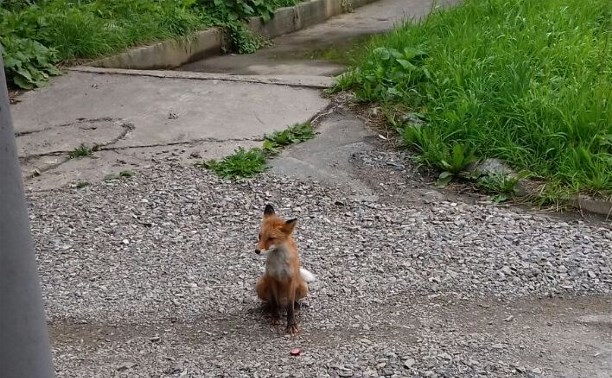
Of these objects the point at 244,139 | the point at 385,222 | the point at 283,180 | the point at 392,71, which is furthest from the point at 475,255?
the point at 392,71

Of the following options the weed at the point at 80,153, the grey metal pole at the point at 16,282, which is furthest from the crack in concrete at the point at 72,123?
the grey metal pole at the point at 16,282

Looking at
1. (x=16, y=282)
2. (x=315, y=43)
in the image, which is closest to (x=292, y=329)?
(x=16, y=282)

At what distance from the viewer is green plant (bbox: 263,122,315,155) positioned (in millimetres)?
5781

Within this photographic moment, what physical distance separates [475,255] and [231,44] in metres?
6.15

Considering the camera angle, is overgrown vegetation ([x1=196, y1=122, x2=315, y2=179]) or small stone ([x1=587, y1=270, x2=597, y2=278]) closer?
small stone ([x1=587, y1=270, x2=597, y2=278])

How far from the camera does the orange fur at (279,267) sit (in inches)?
140

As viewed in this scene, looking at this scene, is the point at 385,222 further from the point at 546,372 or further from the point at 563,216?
the point at 546,372

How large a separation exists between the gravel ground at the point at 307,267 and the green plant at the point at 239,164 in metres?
0.12

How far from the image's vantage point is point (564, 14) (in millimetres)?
7934

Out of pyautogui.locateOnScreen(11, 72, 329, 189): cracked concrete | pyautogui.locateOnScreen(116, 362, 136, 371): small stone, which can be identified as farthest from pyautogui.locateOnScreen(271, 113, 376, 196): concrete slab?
pyautogui.locateOnScreen(116, 362, 136, 371): small stone

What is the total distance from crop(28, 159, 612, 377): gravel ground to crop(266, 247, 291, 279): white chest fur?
29 cm

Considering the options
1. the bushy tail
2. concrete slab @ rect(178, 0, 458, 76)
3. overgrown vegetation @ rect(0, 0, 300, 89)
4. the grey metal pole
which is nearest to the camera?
the grey metal pole

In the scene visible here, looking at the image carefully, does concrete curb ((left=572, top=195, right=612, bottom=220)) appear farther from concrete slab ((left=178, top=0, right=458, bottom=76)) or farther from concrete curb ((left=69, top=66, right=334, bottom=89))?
concrete slab ((left=178, top=0, right=458, bottom=76))

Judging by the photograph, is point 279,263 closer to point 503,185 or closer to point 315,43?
point 503,185
